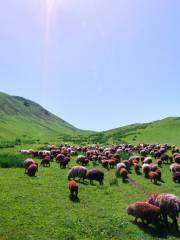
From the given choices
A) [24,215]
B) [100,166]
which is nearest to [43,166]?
[100,166]

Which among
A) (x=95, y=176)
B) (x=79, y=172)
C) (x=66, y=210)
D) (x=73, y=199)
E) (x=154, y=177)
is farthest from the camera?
(x=154, y=177)

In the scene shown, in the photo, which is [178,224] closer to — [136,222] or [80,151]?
[136,222]

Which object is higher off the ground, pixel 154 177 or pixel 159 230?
pixel 154 177

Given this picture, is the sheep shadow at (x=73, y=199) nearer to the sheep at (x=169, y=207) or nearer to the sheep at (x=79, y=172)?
the sheep at (x=169, y=207)

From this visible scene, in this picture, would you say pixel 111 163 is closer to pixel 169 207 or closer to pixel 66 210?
pixel 66 210

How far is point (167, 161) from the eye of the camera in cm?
5628

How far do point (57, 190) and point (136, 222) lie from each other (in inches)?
364

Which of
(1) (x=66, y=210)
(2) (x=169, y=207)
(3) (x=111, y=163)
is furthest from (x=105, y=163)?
(2) (x=169, y=207)

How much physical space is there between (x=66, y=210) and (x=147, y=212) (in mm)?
5378

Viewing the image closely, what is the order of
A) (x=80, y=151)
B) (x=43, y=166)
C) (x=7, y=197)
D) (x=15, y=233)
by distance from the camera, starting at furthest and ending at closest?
(x=80, y=151), (x=43, y=166), (x=7, y=197), (x=15, y=233)

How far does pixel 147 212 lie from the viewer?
23.0m

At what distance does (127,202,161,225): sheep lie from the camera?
23.0 metres

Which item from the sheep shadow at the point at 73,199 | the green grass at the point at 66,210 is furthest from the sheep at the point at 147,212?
the sheep shadow at the point at 73,199

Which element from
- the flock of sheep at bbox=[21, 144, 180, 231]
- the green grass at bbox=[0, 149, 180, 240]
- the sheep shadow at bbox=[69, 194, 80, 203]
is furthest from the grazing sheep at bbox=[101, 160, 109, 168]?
the sheep shadow at bbox=[69, 194, 80, 203]
